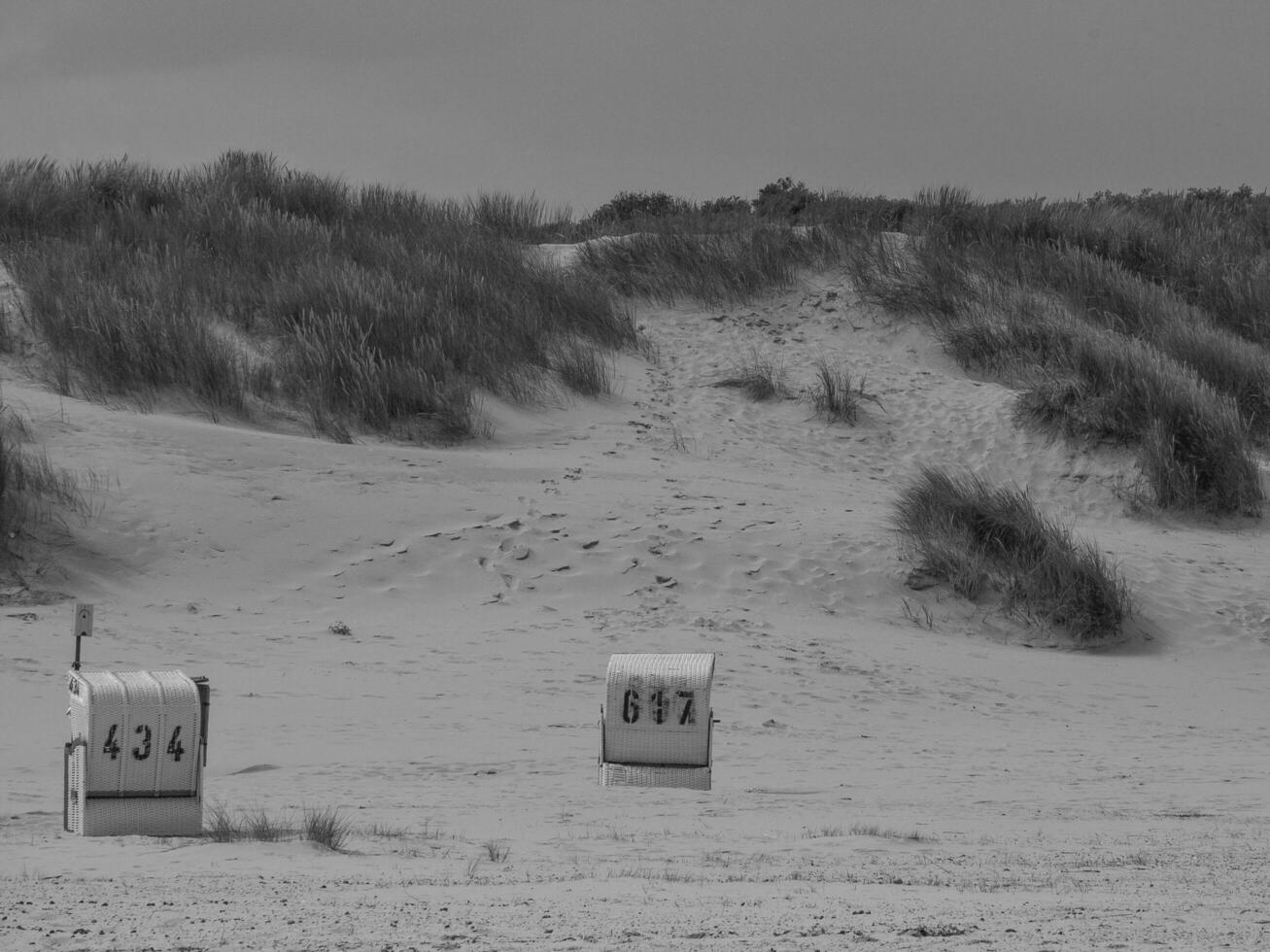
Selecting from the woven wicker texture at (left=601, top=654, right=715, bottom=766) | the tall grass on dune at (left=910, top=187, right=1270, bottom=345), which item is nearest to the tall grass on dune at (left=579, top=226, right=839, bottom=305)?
the tall grass on dune at (left=910, top=187, right=1270, bottom=345)

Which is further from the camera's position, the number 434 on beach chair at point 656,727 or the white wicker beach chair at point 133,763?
the number 434 on beach chair at point 656,727

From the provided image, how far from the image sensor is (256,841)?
16.5ft

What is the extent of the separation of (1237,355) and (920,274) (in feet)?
11.4

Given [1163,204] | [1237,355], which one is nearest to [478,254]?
[1237,355]

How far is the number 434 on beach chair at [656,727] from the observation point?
6473 mm

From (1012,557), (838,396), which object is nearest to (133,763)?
(1012,557)

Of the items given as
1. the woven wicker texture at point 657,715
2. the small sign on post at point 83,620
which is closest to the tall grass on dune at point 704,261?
the woven wicker texture at point 657,715

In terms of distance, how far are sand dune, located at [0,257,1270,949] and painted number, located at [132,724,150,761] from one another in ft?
0.93

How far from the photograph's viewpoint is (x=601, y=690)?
8.44 m

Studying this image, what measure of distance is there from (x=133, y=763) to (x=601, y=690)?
347cm

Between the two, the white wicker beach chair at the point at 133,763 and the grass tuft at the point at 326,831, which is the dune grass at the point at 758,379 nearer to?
the grass tuft at the point at 326,831

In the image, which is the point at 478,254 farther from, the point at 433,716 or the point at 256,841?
the point at 256,841

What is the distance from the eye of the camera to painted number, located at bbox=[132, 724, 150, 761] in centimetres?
533

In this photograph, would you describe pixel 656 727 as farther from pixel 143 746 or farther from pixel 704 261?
pixel 704 261
